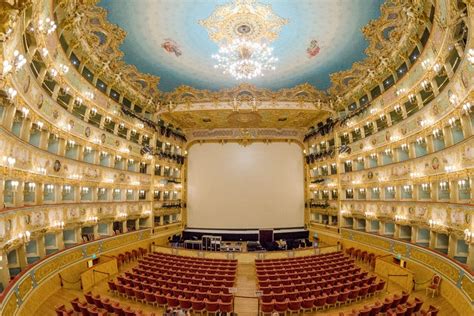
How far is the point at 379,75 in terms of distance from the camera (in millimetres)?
21172

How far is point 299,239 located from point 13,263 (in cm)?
2507

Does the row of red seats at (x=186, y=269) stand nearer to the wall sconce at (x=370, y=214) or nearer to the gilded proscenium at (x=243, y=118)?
the wall sconce at (x=370, y=214)

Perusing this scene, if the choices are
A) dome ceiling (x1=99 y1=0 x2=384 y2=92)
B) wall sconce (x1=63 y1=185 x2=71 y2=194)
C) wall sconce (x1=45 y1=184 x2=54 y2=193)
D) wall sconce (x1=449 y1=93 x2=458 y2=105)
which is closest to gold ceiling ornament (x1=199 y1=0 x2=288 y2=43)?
dome ceiling (x1=99 y1=0 x2=384 y2=92)

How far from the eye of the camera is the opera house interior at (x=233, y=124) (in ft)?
40.7

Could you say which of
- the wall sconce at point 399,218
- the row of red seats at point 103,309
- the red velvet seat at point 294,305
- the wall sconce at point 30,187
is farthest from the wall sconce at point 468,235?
the wall sconce at point 30,187

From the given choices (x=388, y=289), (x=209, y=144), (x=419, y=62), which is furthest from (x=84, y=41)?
(x=388, y=289)

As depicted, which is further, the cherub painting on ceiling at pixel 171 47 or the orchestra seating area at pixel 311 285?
the cherub painting on ceiling at pixel 171 47

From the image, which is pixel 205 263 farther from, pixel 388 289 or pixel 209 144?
pixel 209 144

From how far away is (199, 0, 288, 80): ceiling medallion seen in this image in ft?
51.6

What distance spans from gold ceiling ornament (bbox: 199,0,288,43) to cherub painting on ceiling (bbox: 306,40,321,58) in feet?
9.09

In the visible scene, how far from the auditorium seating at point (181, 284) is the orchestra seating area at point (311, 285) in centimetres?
203

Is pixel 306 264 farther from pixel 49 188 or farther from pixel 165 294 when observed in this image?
pixel 49 188

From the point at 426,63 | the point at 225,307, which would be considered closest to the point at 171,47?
the point at 426,63

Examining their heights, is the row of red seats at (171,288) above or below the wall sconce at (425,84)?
below
